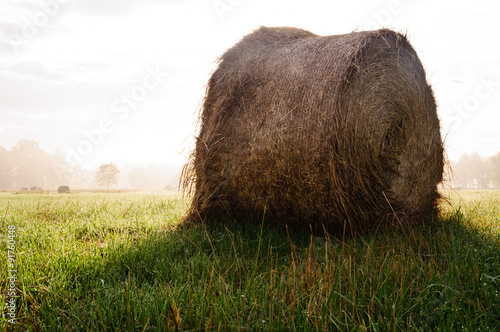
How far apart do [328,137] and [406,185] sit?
5.00ft

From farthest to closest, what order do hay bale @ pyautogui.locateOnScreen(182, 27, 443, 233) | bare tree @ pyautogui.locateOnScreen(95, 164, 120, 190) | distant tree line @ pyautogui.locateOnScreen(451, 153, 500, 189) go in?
distant tree line @ pyautogui.locateOnScreen(451, 153, 500, 189) → bare tree @ pyautogui.locateOnScreen(95, 164, 120, 190) → hay bale @ pyautogui.locateOnScreen(182, 27, 443, 233)

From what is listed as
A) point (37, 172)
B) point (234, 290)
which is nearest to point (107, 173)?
point (37, 172)

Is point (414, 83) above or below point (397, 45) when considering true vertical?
below

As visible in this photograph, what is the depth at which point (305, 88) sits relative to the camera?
167 inches

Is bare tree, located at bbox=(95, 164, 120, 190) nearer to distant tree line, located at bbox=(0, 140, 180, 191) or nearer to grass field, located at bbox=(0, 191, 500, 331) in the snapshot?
distant tree line, located at bbox=(0, 140, 180, 191)

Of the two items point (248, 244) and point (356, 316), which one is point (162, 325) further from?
point (248, 244)

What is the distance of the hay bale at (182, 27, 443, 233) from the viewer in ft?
13.3

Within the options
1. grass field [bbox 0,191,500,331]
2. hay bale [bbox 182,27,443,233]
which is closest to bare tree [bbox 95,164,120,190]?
hay bale [bbox 182,27,443,233]

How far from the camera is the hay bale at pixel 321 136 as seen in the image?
406 cm

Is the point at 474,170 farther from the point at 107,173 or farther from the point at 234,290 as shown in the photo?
the point at 234,290

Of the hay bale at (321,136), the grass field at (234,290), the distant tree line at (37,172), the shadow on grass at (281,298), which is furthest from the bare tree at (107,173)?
the shadow on grass at (281,298)

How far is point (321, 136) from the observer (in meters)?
3.98

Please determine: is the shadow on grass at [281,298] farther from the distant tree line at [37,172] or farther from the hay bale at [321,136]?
the distant tree line at [37,172]

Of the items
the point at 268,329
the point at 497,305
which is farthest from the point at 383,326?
the point at 497,305
